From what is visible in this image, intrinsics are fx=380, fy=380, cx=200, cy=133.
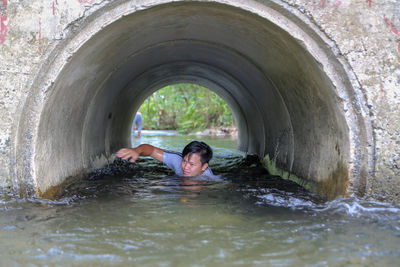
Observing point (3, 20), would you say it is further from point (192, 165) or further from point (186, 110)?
point (186, 110)

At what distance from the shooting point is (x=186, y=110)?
23.5 metres

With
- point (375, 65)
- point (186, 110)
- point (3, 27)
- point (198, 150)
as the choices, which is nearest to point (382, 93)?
point (375, 65)

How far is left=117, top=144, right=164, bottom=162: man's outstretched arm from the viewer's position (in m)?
5.25

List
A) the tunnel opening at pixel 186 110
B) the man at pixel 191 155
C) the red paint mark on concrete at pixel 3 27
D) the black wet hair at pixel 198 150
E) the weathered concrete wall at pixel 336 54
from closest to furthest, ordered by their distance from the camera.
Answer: the weathered concrete wall at pixel 336 54, the red paint mark on concrete at pixel 3 27, the man at pixel 191 155, the black wet hair at pixel 198 150, the tunnel opening at pixel 186 110

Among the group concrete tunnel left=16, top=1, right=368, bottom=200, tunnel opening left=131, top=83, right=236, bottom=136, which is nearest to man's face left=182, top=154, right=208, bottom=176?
concrete tunnel left=16, top=1, right=368, bottom=200

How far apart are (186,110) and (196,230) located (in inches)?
806

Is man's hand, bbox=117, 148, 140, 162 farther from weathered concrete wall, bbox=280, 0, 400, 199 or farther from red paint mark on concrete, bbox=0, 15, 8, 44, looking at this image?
weathered concrete wall, bbox=280, 0, 400, 199

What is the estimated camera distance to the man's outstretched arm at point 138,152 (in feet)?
17.2

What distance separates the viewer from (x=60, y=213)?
3.62 metres

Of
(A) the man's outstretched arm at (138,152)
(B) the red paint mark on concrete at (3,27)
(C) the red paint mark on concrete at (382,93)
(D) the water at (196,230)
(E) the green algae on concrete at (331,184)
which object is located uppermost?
(B) the red paint mark on concrete at (3,27)

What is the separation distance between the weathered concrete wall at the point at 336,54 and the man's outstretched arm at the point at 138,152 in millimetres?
1609

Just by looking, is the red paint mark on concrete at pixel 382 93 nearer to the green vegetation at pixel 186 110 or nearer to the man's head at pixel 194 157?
the man's head at pixel 194 157

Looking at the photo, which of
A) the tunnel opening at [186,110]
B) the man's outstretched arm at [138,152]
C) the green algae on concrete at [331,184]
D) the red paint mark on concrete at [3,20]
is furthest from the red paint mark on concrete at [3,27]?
the tunnel opening at [186,110]

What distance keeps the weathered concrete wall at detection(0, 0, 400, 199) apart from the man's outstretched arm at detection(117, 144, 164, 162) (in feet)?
5.28
